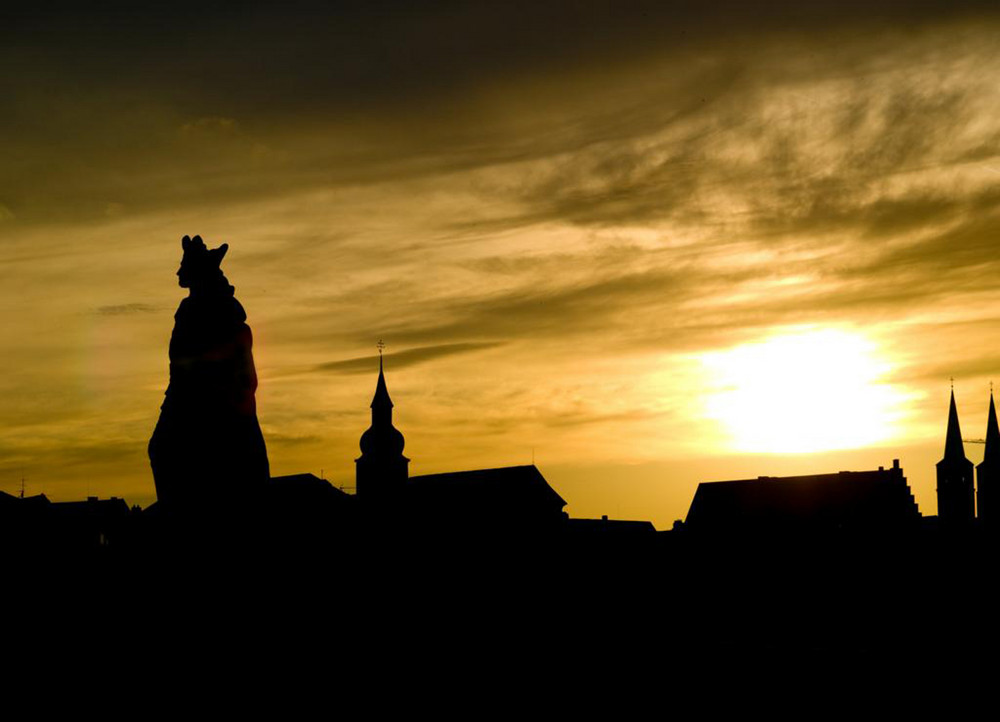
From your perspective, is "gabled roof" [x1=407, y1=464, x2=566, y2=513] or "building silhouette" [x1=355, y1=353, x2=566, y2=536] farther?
"gabled roof" [x1=407, y1=464, x2=566, y2=513]

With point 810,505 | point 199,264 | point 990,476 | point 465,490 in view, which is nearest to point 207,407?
point 199,264

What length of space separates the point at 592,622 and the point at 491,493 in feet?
264

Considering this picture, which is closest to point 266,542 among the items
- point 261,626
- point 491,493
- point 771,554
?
point 261,626

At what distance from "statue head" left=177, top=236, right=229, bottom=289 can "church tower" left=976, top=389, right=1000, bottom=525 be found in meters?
115

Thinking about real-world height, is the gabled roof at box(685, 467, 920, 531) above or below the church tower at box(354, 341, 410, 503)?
below

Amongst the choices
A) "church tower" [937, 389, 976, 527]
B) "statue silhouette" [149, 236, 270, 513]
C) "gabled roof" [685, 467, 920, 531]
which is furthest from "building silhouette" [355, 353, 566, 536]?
"statue silhouette" [149, 236, 270, 513]

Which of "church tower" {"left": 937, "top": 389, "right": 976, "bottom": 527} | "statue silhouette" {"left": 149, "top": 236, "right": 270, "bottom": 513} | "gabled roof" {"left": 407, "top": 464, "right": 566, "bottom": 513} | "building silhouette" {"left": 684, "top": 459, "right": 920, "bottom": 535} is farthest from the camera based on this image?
"church tower" {"left": 937, "top": 389, "right": 976, "bottom": 527}

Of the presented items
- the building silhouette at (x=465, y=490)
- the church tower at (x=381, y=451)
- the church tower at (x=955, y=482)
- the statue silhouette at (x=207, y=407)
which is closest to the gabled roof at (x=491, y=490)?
the building silhouette at (x=465, y=490)

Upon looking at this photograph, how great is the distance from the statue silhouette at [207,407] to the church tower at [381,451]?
95800mm

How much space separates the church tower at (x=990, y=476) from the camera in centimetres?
11919

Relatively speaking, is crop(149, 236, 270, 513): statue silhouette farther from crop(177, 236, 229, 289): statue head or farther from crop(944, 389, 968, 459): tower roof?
crop(944, 389, 968, 459): tower roof

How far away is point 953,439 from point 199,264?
396 feet

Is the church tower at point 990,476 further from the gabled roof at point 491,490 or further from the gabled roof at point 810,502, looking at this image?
the gabled roof at point 491,490

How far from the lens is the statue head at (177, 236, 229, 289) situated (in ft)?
47.8
